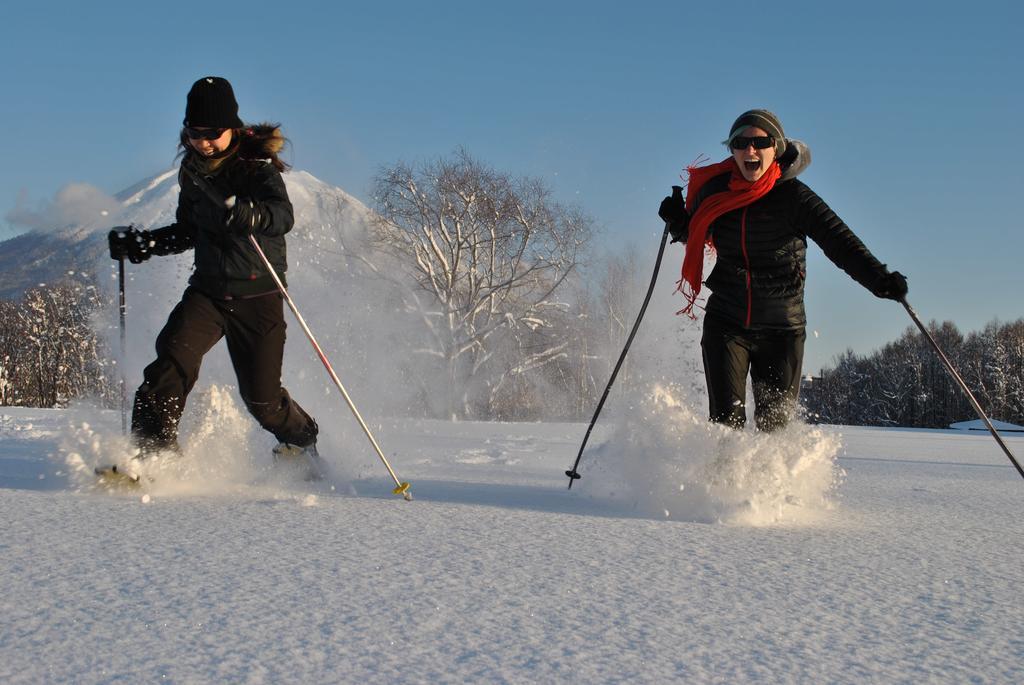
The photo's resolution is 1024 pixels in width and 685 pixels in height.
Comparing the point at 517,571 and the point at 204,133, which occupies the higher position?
the point at 204,133

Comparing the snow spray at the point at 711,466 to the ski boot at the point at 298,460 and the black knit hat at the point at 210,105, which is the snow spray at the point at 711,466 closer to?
the ski boot at the point at 298,460

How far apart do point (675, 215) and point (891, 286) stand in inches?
40.9

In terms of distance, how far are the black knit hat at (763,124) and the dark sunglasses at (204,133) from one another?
7.20 ft

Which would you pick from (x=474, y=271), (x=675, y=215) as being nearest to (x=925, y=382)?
(x=474, y=271)

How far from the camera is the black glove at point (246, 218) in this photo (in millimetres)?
3525

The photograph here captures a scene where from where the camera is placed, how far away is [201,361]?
3.98 meters

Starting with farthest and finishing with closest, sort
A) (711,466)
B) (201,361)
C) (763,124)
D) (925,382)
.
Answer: (925,382)
(201,361)
(763,124)
(711,466)

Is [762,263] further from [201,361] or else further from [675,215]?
[201,361]

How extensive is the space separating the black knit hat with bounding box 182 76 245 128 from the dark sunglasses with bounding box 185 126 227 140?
0.07 ft

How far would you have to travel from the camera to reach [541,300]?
2630cm

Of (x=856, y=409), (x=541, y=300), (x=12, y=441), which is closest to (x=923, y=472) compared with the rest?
(x=12, y=441)

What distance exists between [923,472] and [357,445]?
374 cm

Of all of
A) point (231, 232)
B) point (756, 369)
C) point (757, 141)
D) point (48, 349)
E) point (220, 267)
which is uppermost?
point (48, 349)

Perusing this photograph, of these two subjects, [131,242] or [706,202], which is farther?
[131,242]
